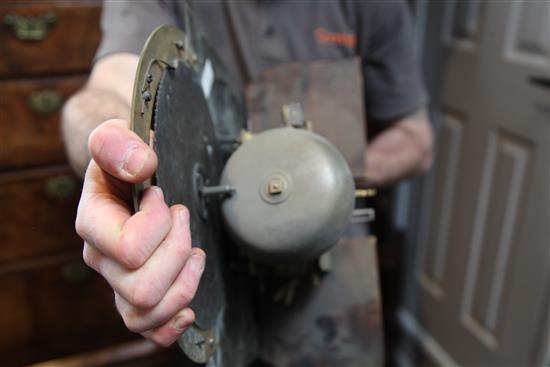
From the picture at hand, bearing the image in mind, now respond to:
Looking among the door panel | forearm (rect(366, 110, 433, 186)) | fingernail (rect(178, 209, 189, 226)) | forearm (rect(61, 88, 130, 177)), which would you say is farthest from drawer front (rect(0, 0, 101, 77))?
the door panel

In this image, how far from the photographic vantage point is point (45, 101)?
34.6 inches

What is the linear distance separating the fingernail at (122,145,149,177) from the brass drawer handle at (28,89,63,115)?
28.7 inches

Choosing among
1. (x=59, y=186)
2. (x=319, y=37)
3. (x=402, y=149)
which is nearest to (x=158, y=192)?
(x=319, y=37)

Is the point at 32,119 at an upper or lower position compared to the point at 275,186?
lower

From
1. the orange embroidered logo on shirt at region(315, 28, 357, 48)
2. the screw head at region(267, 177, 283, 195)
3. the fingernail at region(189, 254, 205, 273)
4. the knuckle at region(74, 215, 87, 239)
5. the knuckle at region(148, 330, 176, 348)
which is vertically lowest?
the knuckle at region(148, 330, 176, 348)

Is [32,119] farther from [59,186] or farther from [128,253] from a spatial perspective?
[128,253]

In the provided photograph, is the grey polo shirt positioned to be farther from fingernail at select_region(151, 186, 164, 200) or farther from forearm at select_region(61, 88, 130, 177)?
fingernail at select_region(151, 186, 164, 200)

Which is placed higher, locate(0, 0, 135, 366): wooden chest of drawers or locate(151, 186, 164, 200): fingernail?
locate(151, 186, 164, 200): fingernail

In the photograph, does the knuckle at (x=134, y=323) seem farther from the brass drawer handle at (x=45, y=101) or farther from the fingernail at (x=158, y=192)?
the brass drawer handle at (x=45, y=101)

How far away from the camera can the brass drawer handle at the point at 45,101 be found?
0.87 m

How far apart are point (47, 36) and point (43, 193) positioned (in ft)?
0.99

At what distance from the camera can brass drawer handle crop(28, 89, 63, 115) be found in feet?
2.86

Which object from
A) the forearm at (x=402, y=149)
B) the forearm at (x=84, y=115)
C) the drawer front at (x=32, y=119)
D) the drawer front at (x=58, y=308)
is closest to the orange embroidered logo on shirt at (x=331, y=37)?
the forearm at (x=402, y=149)

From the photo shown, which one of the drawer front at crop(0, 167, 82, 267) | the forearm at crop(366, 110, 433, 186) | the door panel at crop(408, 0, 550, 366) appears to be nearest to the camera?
the forearm at crop(366, 110, 433, 186)
